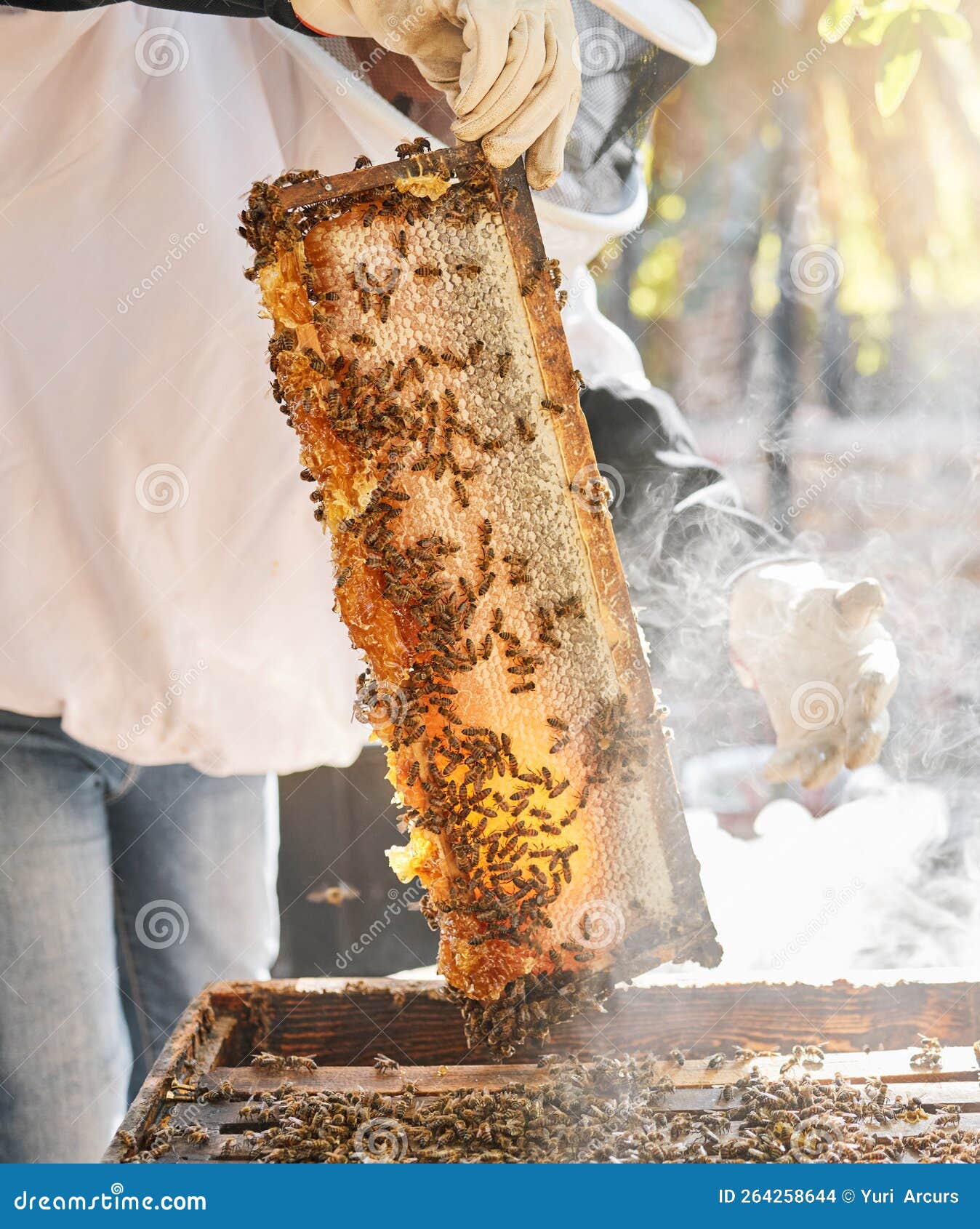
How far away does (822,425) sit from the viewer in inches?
217

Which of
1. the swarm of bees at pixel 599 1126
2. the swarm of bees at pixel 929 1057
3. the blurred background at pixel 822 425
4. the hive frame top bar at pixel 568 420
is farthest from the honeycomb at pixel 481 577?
the blurred background at pixel 822 425

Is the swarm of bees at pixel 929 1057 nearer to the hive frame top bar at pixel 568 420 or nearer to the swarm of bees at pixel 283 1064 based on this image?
the hive frame top bar at pixel 568 420

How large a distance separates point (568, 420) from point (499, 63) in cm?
63

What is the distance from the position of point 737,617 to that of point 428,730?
1.14m

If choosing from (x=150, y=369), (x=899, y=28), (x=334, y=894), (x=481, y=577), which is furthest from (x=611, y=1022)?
(x=899, y=28)

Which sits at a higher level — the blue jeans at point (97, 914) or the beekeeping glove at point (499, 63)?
the beekeeping glove at point (499, 63)

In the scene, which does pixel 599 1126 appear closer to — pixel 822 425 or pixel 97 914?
pixel 97 914

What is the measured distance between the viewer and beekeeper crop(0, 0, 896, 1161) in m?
2.12

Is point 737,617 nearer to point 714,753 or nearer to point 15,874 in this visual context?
point 15,874

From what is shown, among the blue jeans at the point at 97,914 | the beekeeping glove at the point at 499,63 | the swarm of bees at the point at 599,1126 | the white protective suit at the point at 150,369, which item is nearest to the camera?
the beekeeping glove at the point at 499,63

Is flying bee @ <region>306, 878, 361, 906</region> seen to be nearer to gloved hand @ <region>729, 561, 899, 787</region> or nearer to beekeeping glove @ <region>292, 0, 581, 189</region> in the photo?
gloved hand @ <region>729, 561, 899, 787</region>

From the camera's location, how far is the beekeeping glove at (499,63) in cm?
156

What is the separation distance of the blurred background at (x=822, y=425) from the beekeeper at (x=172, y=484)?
2.30 feet

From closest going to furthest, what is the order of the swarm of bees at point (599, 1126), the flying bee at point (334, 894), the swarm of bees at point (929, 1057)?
the swarm of bees at point (599, 1126)
the swarm of bees at point (929, 1057)
the flying bee at point (334, 894)
